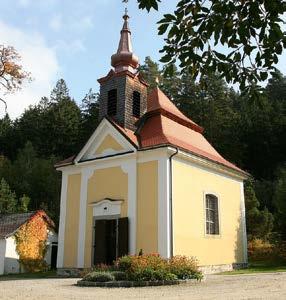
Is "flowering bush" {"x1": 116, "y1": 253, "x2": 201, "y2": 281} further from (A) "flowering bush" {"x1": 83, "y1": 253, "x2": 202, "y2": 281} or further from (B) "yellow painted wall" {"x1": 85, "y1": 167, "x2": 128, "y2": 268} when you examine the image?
(B) "yellow painted wall" {"x1": 85, "y1": 167, "x2": 128, "y2": 268}

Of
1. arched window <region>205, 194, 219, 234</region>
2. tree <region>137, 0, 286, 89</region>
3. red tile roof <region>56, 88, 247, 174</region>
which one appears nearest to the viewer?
tree <region>137, 0, 286, 89</region>

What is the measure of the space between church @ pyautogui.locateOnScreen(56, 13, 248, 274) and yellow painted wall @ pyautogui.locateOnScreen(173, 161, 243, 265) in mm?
41

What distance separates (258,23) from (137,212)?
13823 millimetres

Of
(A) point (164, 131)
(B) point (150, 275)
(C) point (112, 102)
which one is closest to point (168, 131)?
(A) point (164, 131)

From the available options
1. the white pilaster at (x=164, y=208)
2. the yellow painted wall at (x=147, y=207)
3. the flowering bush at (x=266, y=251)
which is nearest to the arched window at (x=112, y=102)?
the yellow painted wall at (x=147, y=207)

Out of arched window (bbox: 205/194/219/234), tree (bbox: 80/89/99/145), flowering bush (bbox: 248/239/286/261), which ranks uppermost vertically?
tree (bbox: 80/89/99/145)

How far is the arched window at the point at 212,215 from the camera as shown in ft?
64.3

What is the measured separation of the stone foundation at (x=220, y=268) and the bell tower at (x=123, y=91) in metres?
6.94

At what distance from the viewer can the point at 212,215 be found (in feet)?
65.7

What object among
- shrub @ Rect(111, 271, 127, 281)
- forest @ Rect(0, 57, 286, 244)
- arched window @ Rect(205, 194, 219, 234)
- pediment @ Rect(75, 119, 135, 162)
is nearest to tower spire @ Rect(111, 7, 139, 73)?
pediment @ Rect(75, 119, 135, 162)

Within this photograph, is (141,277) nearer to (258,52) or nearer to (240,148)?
(258,52)

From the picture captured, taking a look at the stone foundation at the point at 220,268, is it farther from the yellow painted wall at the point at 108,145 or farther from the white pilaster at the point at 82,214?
the yellow painted wall at the point at 108,145

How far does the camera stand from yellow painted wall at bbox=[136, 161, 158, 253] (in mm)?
17109

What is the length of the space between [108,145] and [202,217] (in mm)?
5171
